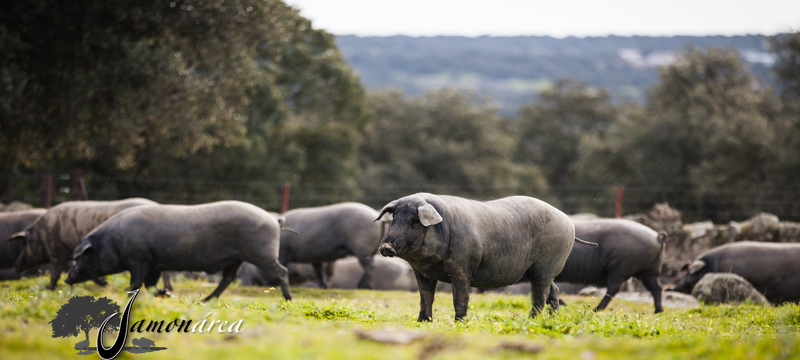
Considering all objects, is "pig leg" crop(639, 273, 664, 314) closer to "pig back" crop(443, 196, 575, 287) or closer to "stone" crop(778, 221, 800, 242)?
"pig back" crop(443, 196, 575, 287)

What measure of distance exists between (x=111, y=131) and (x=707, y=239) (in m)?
15.0

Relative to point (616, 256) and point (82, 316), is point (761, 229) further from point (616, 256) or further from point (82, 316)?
point (82, 316)

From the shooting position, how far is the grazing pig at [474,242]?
20.5 ft

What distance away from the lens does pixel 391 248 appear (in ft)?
19.7

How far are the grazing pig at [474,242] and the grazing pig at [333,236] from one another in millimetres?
4996

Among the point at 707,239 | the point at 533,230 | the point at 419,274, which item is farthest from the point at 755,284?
the point at 419,274

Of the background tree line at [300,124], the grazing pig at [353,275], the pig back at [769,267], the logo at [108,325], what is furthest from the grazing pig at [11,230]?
the pig back at [769,267]

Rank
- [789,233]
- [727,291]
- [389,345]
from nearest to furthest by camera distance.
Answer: [389,345], [727,291], [789,233]

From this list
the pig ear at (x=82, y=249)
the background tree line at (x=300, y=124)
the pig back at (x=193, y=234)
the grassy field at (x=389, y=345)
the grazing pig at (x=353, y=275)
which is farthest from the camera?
the background tree line at (x=300, y=124)

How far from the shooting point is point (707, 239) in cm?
1471

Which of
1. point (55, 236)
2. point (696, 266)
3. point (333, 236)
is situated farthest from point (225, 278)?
point (696, 266)

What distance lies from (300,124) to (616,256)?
24089mm

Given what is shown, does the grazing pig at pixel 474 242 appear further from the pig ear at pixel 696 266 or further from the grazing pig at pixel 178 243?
the pig ear at pixel 696 266

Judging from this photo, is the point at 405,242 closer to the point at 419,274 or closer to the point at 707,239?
the point at 419,274
